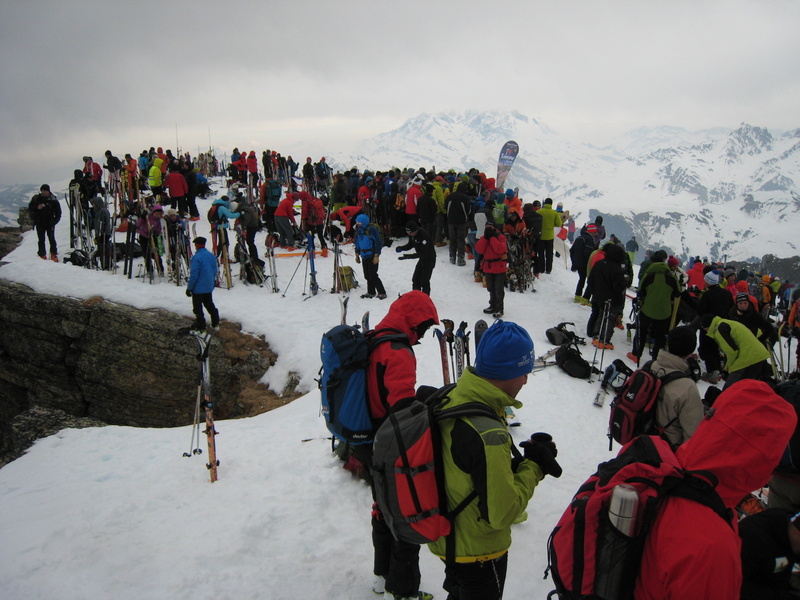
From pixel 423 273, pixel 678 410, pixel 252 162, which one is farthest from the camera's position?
pixel 252 162

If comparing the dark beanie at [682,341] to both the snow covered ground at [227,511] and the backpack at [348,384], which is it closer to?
the snow covered ground at [227,511]

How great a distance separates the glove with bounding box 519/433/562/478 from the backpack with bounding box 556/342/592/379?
6.02 meters

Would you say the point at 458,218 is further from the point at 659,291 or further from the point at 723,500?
the point at 723,500

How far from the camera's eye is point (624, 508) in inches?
74.4

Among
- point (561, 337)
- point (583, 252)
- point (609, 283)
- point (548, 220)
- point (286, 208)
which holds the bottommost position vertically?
point (561, 337)

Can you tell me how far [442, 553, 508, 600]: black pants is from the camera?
2627mm

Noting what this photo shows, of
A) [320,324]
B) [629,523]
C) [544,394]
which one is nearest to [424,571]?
[629,523]

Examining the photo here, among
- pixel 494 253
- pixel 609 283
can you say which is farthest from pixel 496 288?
pixel 609 283

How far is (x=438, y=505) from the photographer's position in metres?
2.44

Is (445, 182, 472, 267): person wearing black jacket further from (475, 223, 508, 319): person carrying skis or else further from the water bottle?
the water bottle

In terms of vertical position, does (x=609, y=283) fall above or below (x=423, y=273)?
below

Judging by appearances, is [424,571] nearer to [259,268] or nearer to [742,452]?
[742,452]

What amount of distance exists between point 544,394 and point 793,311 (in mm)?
8835

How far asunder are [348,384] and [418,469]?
1174mm
